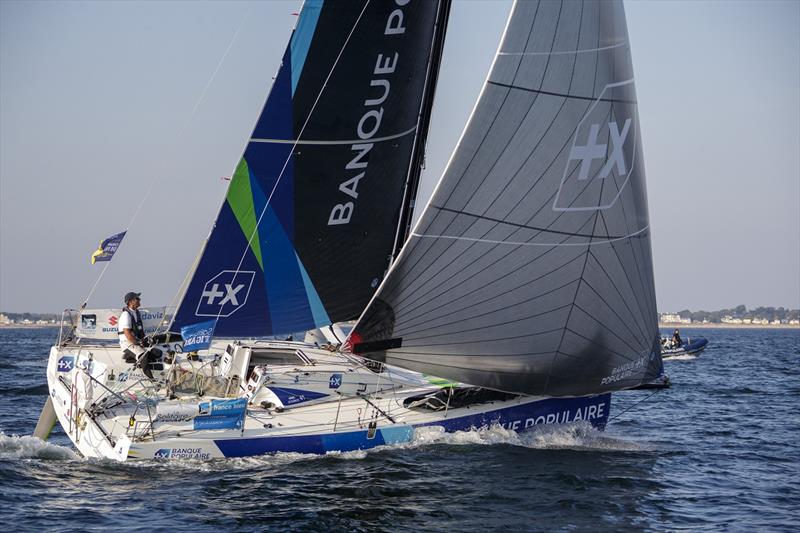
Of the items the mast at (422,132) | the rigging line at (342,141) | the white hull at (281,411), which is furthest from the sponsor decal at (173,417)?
the rigging line at (342,141)

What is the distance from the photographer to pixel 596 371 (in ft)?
45.9

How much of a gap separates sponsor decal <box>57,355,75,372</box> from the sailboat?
Answer: 4 cm

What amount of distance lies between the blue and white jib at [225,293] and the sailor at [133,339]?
124cm

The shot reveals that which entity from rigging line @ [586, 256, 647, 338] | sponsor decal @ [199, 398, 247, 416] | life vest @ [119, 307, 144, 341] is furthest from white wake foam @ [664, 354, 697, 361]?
sponsor decal @ [199, 398, 247, 416]

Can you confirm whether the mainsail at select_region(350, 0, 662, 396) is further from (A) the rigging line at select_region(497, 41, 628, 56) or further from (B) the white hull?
(B) the white hull

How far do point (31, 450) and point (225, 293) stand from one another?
389 centimetres

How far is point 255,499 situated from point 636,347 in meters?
6.80

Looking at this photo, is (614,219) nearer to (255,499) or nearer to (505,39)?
(505,39)

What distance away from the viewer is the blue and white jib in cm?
1475

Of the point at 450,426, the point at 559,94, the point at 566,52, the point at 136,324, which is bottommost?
the point at 450,426

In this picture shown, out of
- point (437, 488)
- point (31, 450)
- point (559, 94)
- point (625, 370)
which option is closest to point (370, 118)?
point (559, 94)

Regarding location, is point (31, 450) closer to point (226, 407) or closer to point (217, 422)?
point (217, 422)

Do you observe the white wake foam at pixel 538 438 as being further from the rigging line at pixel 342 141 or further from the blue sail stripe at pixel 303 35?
the blue sail stripe at pixel 303 35

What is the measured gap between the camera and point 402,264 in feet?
42.1
